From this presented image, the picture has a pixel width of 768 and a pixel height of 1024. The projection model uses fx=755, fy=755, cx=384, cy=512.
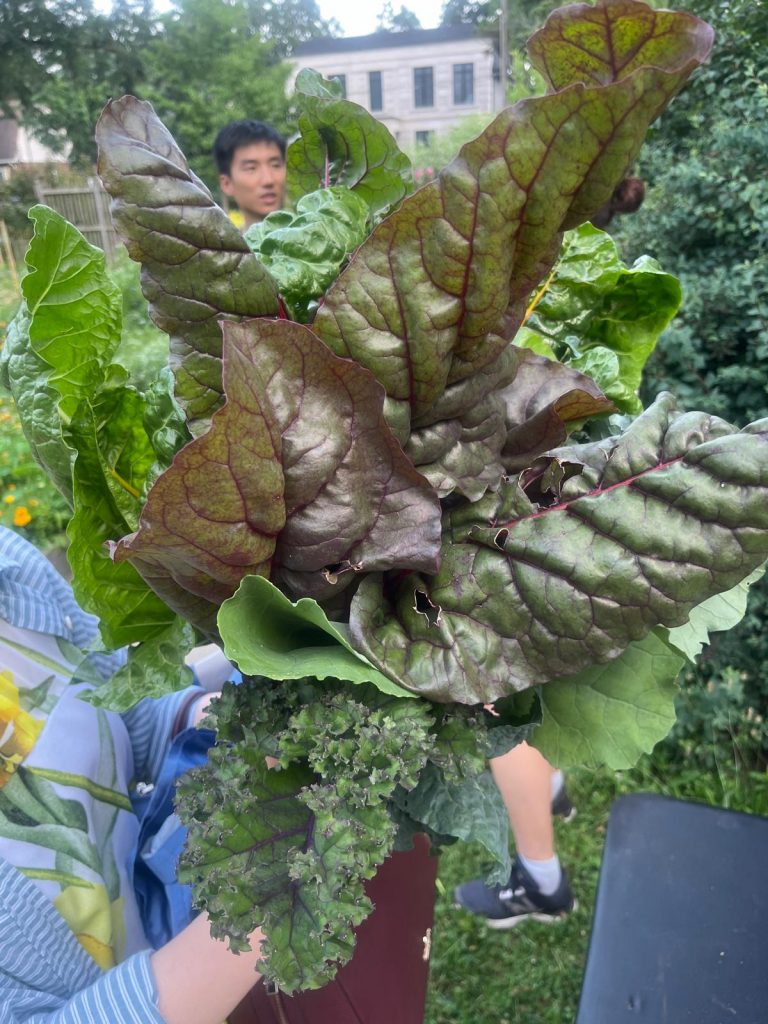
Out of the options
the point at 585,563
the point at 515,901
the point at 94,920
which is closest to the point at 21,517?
the point at 515,901

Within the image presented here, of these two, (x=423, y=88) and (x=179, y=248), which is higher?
(x=423, y=88)

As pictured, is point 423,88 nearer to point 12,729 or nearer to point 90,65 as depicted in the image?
point 90,65

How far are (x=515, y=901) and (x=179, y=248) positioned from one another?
2.53 meters

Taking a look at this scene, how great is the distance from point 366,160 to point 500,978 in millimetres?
2663

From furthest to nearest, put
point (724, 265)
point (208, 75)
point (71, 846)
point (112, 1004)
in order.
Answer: point (208, 75)
point (724, 265)
point (71, 846)
point (112, 1004)

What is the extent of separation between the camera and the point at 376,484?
26.9 inches

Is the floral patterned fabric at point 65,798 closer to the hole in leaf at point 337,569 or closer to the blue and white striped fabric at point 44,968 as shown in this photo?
the blue and white striped fabric at point 44,968

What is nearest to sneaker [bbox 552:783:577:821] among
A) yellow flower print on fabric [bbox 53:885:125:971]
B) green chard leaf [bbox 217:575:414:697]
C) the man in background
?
yellow flower print on fabric [bbox 53:885:125:971]

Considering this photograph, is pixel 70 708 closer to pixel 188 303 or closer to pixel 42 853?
pixel 42 853

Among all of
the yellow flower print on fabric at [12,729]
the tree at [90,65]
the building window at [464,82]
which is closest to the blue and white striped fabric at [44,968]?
the yellow flower print on fabric at [12,729]

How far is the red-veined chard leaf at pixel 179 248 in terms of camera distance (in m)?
0.60

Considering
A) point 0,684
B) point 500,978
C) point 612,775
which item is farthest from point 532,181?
point 612,775

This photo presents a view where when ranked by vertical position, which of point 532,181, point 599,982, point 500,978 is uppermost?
point 532,181

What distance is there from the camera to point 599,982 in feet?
4.51
